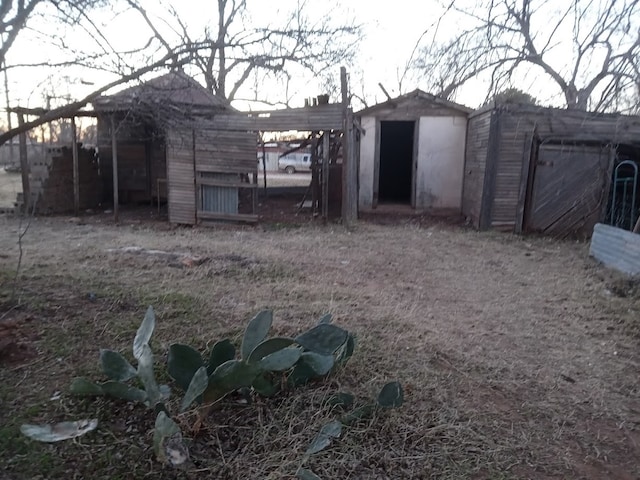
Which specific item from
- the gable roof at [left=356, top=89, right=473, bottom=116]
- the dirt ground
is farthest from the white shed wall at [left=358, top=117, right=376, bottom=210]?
the dirt ground

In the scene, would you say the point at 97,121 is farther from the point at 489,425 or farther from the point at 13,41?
the point at 489,425

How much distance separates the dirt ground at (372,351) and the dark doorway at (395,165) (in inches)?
319

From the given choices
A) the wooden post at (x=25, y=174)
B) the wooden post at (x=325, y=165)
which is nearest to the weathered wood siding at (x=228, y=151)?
the wooden post at (x=325, y=165)

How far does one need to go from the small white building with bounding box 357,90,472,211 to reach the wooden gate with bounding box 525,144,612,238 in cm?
234

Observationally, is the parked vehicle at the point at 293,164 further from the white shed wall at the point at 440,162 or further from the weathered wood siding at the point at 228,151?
the weathered wood siding at the point at 228,151

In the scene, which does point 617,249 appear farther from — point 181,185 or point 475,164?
point 181,185

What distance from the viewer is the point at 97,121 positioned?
12.4 m

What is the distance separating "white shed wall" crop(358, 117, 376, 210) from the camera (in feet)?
37.0

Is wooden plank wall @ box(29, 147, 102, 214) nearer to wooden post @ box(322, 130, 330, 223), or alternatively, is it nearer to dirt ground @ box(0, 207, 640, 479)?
dirt ground @ box(0, 207, 640, 479)

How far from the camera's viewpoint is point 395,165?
15.3 metres

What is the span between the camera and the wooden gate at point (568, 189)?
351 inches

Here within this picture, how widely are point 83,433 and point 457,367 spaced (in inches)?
91.9

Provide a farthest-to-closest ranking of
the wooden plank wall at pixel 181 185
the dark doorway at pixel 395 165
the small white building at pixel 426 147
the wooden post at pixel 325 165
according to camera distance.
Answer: the dark doorway at pixel 395 165
the small white building at pixel 426 147
the wooden plank wall at pixel 181 185
the wooden post at pixel 325 165

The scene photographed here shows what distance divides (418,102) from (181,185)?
5.66 m
